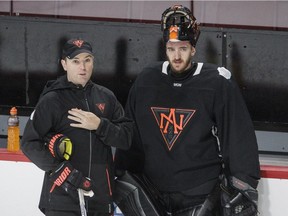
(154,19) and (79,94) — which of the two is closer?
(79,94)

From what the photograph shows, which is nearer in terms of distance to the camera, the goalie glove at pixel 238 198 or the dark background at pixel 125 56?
the goalie glove at pixel 238 198

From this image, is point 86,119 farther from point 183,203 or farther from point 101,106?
point 183,203

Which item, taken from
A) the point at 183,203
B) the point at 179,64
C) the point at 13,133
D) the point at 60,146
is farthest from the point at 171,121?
the point at 13,133

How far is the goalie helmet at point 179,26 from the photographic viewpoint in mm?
2869

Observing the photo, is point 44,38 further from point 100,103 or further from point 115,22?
point 100,103

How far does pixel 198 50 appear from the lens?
4883mm

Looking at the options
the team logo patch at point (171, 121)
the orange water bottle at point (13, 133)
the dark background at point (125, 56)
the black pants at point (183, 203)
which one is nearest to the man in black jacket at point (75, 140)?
the team logo patch at point (171, 121)

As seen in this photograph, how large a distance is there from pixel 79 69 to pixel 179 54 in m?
0.40

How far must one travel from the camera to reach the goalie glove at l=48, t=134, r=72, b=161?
8.81 feet

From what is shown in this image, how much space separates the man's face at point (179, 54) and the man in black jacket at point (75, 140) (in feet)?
0.96

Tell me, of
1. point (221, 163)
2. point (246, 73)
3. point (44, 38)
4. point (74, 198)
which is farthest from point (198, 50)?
point (74, 198)

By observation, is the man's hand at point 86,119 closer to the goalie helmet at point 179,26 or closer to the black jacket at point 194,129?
the black jacket at point 194,129

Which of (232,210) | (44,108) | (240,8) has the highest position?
(240,8)

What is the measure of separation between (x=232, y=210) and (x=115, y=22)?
2446 mm
